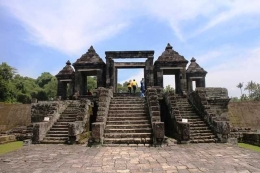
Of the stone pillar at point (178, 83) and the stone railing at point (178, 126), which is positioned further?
the stone pillar at point (178, 83)

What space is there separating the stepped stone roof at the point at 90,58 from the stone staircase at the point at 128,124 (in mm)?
5243

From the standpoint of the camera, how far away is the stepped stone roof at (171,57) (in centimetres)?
1625

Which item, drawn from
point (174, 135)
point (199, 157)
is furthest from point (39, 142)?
point (199, 157)

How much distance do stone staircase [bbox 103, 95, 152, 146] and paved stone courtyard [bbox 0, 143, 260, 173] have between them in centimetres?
120

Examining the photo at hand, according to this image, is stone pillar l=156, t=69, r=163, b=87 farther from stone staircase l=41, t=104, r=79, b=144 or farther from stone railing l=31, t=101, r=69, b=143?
stone railing l=31, t=101, r=69, b=143

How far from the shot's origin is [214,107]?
12.8 m

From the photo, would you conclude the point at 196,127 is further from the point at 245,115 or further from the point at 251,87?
the point at 251,87

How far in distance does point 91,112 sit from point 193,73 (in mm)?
10205

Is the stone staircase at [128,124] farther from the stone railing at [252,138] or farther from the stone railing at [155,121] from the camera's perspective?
the stone railing at [252,138]

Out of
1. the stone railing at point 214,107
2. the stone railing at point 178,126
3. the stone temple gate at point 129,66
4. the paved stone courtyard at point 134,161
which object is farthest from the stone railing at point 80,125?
the stone railing at point 214,107

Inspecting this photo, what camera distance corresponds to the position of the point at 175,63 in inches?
639

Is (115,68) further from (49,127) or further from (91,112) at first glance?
(49,127)

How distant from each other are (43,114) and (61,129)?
10.7 feet

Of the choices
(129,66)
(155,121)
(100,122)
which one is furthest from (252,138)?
(129,66)
